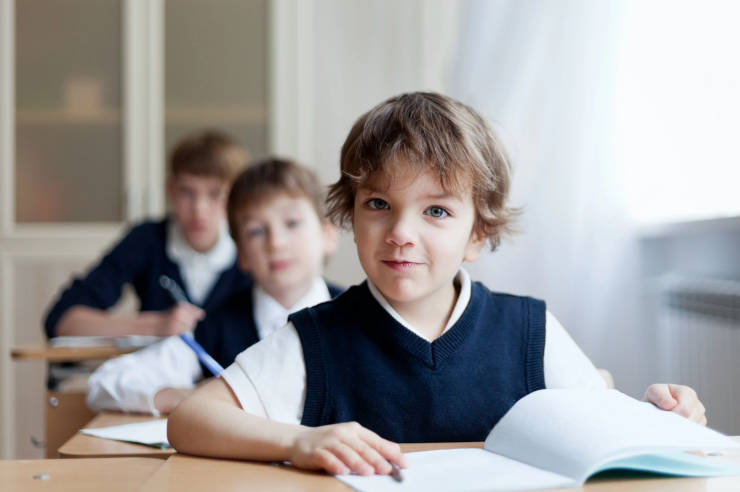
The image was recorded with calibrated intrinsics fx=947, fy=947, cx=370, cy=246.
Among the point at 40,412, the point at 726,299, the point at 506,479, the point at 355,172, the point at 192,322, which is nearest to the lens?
the point at 506,479

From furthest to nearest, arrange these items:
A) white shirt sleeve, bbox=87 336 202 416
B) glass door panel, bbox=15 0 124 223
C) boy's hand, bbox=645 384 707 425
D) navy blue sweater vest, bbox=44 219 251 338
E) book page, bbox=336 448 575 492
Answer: glass door panel, bbox=15 0 124 223 < navy blue sweater vest, bbox=44 219 251 338 < white shirt sleeve, bbox=87 336 202 416 < boy's hand, bbox=645 384 707 425 < book page, bbox=336 448 575 492

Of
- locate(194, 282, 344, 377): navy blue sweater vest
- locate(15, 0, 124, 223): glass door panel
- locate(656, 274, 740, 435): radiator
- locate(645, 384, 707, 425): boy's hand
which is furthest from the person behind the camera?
locate(15, 0, 124, 223): glass door panel

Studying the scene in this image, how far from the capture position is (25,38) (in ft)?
11.8

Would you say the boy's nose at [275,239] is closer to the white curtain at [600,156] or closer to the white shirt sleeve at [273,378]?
the white curtain at [600,156]

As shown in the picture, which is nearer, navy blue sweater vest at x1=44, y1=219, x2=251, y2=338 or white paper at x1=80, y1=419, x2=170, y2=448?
white paper at x1=80, y1=419, x2=170, y2=448

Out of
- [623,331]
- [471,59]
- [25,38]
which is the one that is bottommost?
[623,331]

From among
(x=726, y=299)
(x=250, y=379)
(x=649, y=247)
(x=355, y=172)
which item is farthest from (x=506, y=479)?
(x=649, y=247)

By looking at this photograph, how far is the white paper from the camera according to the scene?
1.19 m

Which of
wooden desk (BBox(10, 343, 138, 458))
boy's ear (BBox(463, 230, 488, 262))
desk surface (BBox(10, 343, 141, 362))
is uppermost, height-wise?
boy's ear (BBox(463, 230, 488, 262))

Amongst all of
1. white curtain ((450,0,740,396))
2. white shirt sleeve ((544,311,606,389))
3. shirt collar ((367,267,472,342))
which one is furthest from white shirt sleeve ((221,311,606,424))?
white curtain ((450,0,740,396))

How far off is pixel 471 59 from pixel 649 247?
662 mm

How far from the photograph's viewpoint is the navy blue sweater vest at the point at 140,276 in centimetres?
255

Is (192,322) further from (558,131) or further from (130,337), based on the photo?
(558,131)

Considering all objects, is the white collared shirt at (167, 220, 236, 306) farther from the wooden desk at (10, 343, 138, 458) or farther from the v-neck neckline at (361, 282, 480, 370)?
the v-neck neckline at (361, 282, 480, 370)
